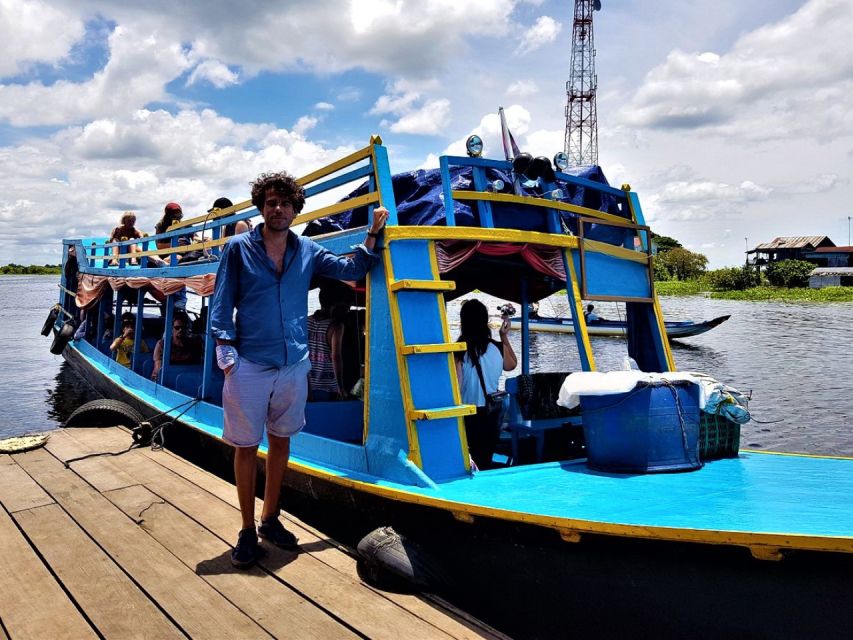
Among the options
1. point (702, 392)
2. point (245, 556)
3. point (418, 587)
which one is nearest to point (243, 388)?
point (245, 556)

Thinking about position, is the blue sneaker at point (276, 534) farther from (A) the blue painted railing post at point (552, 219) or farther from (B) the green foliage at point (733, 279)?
(B) the green foliage at point (733, 279)

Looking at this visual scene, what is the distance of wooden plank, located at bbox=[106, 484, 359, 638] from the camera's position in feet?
10.4

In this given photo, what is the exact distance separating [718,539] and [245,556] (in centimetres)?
257

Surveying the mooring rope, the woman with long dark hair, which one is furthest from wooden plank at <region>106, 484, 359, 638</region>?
the woman with long dark hair

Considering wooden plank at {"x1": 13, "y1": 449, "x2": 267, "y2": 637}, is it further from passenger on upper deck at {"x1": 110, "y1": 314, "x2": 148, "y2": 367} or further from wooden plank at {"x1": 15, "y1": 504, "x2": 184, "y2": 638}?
passenger on upper deck at {"x1": 110, "y1": 314, "x2": 148, "y2": 367}

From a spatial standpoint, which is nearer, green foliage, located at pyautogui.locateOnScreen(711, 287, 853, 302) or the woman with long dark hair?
the woman with long dark hair

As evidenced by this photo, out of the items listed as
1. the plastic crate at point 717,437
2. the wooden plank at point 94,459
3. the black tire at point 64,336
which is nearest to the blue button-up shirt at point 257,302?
the wooden plank at point 94,459

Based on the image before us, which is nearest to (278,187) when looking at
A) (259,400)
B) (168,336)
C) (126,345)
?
(259,400)

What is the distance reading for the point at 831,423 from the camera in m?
13.4

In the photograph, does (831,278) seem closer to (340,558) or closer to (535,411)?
(535,411)

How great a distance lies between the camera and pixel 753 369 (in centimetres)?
2008

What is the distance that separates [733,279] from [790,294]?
7.20 m

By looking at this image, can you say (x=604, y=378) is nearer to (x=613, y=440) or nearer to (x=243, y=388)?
(x=613, y=440)

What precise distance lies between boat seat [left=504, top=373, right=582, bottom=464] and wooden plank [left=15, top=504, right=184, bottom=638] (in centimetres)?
304
